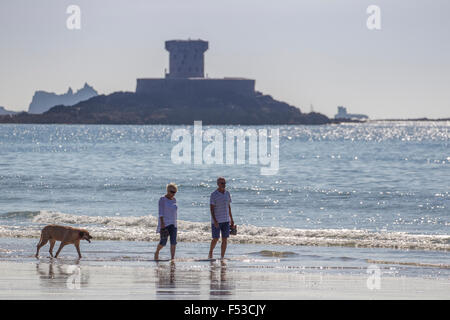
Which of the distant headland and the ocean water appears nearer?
the ocean water

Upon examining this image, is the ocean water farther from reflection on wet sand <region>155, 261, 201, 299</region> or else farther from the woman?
reflection on wet sand <region>155, 261, 201, 299</region>

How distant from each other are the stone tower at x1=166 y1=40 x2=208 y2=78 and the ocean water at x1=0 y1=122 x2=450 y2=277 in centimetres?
13985

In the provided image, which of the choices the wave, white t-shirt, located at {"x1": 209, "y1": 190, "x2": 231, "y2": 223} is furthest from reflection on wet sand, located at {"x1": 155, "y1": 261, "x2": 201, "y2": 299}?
the wave

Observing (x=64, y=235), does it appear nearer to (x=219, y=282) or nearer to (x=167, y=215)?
(x=167, y=215)

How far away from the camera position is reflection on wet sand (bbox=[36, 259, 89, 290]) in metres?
11.9

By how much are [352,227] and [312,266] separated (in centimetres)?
963

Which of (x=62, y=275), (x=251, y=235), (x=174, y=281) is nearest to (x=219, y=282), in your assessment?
(x=174, y=281)

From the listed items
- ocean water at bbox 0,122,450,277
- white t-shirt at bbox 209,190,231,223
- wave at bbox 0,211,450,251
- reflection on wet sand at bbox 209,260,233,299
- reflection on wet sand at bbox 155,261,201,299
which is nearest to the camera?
reflection on wet sand at bbox 155,261,201,299

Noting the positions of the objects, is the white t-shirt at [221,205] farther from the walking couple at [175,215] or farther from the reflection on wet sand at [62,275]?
the reflection on wet sand at [62,275]

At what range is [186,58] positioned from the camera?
19688 cm

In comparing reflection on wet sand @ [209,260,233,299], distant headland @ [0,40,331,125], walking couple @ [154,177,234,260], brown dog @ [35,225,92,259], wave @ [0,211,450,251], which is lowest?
wave @ [0,211,450,251]

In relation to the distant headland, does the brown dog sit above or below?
below

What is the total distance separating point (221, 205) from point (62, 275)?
11.6ft

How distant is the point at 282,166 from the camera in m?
56.3
